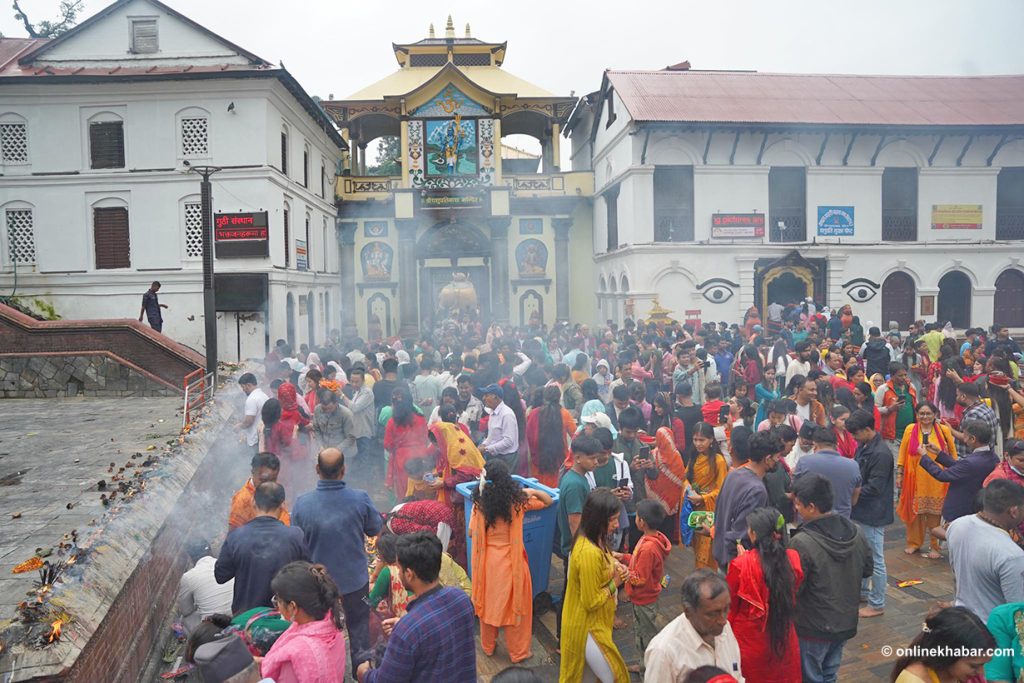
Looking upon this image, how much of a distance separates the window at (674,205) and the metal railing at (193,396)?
560 inches

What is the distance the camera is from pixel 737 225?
73.5ft

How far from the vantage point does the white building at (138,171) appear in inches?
730

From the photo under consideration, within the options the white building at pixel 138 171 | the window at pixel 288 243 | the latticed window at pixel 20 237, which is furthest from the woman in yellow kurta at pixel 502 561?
the latticed window at pixel 20 237

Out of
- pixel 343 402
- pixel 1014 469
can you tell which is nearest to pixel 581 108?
pixel 343 402

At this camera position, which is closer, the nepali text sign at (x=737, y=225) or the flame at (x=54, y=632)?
the flame at (x=54, y=632)

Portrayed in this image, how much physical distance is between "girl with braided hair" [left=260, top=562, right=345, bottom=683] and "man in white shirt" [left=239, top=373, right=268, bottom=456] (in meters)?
5.17

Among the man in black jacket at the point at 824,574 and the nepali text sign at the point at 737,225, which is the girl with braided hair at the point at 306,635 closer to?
the man in black jacket at the point at 824,574

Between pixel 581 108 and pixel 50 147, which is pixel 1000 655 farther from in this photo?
pixel 581 108

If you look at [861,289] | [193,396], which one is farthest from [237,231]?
[861,289]

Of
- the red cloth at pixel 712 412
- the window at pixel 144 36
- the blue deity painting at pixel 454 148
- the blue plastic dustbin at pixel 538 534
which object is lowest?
the blue plastic dustbin at pixel 538 534

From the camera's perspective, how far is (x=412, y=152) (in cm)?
2783

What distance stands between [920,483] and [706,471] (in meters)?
2.46

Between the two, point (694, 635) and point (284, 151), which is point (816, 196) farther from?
point (694, 635)

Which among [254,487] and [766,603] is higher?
[254,487]
